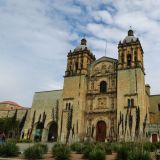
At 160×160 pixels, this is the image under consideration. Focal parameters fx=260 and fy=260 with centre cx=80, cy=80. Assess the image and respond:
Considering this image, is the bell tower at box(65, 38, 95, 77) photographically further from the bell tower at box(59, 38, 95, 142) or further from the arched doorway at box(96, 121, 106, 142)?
the arched doorway at box(96, 121, 106, 142)

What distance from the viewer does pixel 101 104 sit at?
1391 inches

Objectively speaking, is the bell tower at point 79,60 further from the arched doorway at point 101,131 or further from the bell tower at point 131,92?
the arched doorway at point 101,131

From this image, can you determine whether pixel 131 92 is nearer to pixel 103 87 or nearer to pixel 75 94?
pixel 103 87

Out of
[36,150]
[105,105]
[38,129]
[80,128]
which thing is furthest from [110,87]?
[36,150]

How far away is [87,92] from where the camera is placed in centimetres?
3712

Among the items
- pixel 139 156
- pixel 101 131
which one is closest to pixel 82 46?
pixel 101 131

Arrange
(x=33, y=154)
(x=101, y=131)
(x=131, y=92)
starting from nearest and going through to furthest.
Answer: (x=33, y=154) < (x=131, y=92) < (x=101, y=131)

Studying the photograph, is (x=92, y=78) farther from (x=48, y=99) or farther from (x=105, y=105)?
(x=48, y=99)

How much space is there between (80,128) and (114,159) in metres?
20.1

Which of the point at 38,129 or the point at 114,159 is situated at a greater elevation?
the point at 38,129

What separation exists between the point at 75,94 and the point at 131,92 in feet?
26.2

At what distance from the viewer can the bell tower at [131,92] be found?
102ft

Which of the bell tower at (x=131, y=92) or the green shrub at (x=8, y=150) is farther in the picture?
the bell tower at (x=131, y=92)

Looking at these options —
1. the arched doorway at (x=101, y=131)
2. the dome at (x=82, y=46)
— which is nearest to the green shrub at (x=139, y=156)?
the arched doorway at (x=101, y=131)
